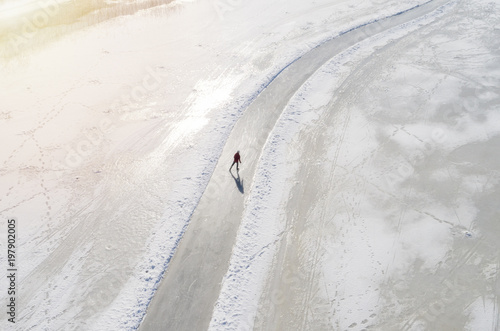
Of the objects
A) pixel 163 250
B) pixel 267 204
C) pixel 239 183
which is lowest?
pixel 267 204

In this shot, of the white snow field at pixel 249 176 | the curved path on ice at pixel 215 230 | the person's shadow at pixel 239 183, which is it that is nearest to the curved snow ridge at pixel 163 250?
the white snow field at pixel 249 176

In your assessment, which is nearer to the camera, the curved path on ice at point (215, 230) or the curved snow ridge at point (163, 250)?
the curved snow ridge at point (163, 250)

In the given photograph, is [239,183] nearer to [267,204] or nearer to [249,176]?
[249,176]

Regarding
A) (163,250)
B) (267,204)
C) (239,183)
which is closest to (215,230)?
(163,250)

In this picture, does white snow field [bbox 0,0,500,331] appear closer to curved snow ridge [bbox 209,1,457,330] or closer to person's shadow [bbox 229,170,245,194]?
curved snow ridge [bbox 209,1,457,330]

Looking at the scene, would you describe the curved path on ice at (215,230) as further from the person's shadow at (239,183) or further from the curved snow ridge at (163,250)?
the curved snow ridge at (163,250)
